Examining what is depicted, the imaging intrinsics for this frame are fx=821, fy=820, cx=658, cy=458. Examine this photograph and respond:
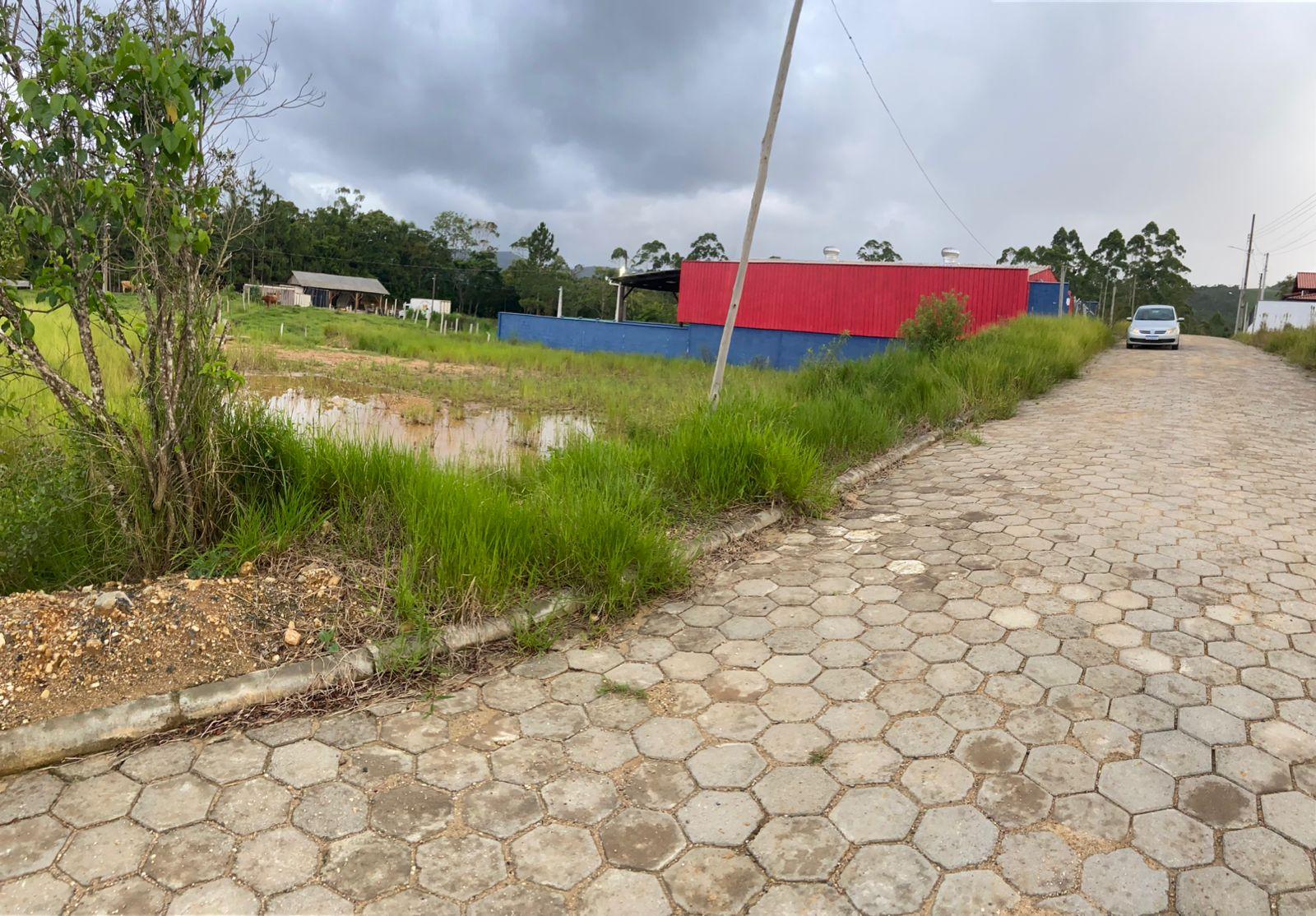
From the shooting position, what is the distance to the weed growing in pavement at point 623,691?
324cm

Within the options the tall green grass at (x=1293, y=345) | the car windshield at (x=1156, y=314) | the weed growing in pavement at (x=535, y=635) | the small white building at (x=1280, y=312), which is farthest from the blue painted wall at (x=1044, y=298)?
the weed growing in pavement at (x=535, y=635)

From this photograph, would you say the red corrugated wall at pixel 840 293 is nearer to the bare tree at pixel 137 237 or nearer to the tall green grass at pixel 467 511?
the tall green grass at pixel 467 511

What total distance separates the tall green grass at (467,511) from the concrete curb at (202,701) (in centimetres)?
13

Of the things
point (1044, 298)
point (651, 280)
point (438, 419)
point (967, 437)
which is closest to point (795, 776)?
point (967, 437)

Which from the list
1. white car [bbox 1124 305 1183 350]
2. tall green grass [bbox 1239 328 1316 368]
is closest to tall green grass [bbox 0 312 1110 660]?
tall green grass [bbox 1239 328 1316 368]

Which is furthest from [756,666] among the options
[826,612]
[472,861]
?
[472,861]

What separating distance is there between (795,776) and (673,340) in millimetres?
29487

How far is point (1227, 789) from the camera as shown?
257 cm

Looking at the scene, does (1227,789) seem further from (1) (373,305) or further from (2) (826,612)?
(1) (373,305)

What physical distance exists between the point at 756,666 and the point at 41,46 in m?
3.75

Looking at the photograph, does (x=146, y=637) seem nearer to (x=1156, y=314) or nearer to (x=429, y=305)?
(x=1156, y=314)

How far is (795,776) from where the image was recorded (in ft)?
8.82

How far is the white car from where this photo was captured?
893 inches

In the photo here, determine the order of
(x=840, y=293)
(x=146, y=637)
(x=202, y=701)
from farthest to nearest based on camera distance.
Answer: (x=840, y=293) < (x=146, y=637) < (x=202, y=701)
